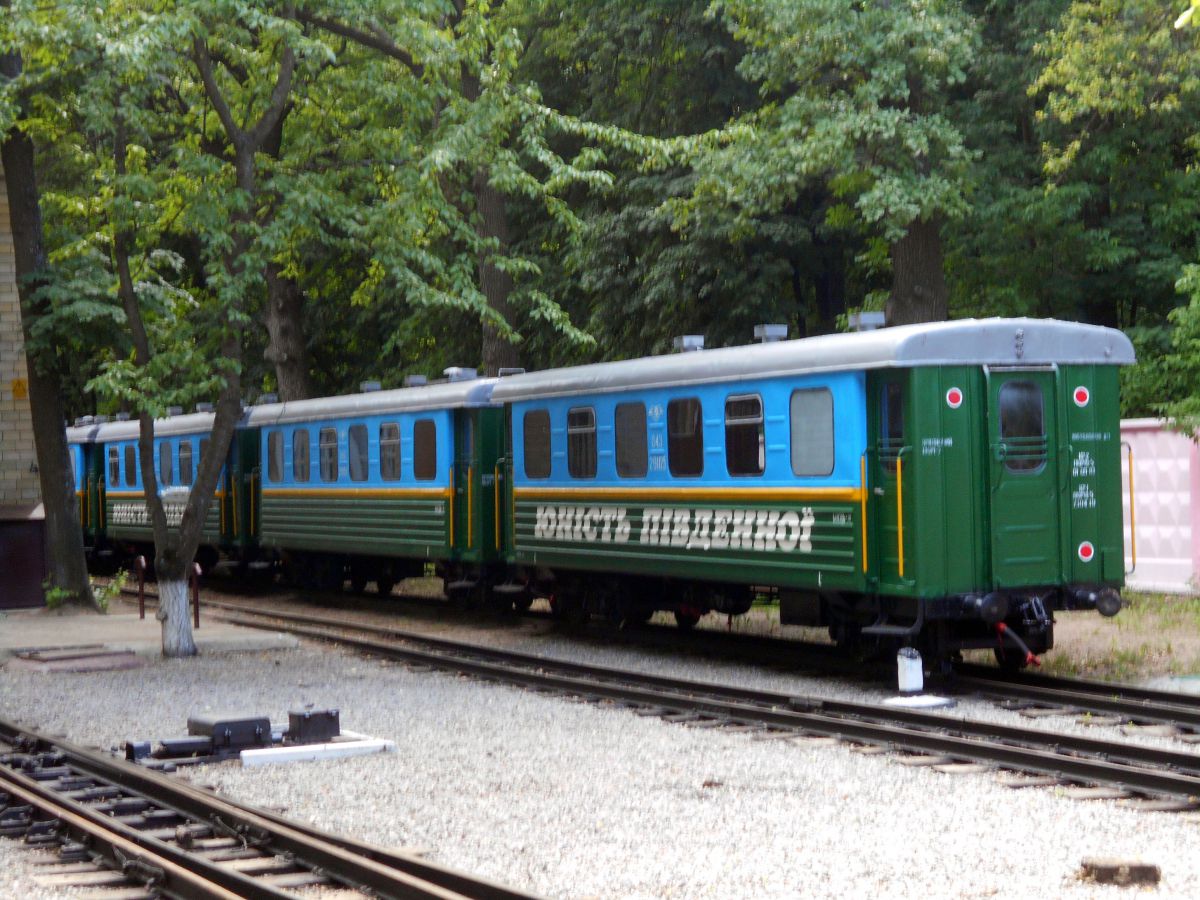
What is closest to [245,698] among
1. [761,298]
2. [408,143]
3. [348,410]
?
[408,143]

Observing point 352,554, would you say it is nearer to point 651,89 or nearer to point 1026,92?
point 651,89

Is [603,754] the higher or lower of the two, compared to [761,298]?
lower

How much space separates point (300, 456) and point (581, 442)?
830 cm

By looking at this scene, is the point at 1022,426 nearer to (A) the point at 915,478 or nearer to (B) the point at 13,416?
(A) the point at 915,478

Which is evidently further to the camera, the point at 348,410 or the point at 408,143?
the point at 348,410

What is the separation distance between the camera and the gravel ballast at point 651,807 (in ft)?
25.6

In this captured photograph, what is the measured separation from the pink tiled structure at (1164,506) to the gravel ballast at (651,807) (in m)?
7.57

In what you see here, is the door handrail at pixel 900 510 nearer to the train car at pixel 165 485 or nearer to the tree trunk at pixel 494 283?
the train car at pixel 165 485

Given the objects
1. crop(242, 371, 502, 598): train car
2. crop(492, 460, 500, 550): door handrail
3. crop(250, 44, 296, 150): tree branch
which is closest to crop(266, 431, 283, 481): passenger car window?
crop(242, 371, 502, 598): train car

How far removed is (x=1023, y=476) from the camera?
45.5ft

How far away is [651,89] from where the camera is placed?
28.9m

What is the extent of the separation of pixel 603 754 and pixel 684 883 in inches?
143

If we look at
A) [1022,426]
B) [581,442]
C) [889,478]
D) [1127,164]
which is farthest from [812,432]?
[1127,164]

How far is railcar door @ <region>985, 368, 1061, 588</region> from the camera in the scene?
45.1ft
